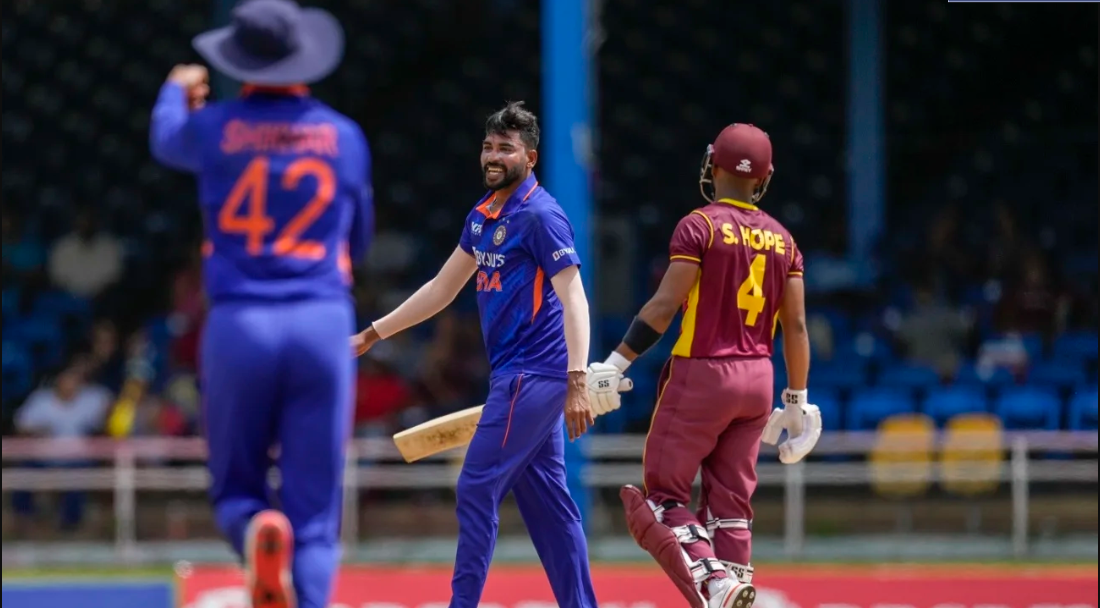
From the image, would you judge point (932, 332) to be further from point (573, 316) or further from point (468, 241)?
point (573, 316)

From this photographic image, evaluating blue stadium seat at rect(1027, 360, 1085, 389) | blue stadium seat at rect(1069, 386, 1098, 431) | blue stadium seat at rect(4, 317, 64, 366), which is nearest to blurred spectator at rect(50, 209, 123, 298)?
blue stadium seat at rect(4, 317, 64, 366)

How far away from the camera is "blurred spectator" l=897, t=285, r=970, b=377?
14352 mm

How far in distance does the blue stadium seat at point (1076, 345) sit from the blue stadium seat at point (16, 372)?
8886 millimetres

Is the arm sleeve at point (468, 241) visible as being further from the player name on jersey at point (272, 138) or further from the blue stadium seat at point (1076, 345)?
the blue stadium seat at point (1076, 345)

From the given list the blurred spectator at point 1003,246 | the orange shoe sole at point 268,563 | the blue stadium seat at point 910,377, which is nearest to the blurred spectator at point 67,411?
the blue stadium seat at point 910,377

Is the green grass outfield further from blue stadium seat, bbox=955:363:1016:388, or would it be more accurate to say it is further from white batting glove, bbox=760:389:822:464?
white batting glove, bbox=760:389:822:464

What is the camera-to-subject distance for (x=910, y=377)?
13953 millimetres

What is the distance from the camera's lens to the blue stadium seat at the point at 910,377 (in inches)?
546

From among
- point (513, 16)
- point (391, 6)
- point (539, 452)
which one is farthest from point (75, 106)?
point (539, 452)

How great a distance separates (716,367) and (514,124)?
1.25 metres

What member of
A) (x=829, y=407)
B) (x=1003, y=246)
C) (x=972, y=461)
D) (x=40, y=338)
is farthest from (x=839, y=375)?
(x=40, y=338)

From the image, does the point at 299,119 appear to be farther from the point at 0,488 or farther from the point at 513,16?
the point at 513,16

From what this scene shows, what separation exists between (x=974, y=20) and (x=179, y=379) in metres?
8.91

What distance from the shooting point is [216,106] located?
17.7 ft
